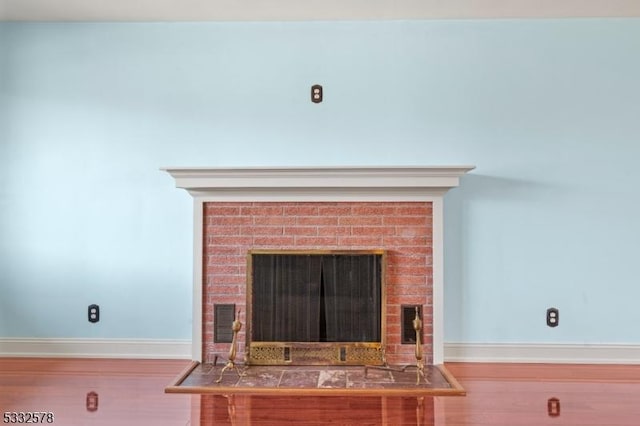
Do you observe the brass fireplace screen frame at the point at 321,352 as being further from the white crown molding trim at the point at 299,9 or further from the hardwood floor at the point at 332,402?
the white crown molding trim at the point at 299,9

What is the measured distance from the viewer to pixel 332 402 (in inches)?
91.3

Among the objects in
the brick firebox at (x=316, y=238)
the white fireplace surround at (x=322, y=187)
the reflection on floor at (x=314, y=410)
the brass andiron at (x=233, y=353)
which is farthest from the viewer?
the brick firebox at (x=316, y=238)

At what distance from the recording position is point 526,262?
9.95 ft

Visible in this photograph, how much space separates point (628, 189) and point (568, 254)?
569 mm

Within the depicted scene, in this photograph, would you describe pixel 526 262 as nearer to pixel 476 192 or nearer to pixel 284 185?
pixel 476 192

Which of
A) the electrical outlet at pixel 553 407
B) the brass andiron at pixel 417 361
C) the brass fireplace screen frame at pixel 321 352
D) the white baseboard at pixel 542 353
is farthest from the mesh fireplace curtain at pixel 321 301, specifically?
the electrical outlet at pixel 553 407

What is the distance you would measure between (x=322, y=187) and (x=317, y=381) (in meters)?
1.11

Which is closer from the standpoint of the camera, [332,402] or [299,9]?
[332,402]

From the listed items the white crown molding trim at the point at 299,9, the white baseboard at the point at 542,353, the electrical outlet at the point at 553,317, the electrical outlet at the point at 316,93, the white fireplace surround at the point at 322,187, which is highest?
the white crown molding trim at the point at 299,9

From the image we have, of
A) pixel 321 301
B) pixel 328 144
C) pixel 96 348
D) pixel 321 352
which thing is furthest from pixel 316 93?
pixel 96 348

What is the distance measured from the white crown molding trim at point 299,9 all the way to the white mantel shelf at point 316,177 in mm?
1033

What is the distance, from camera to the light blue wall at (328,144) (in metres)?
3.02

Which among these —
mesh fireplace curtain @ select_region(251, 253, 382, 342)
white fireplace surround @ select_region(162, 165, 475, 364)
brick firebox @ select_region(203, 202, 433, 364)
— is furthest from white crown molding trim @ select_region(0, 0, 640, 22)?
mesh fireplace curtain @ select_region(251, 253, 382, 342)

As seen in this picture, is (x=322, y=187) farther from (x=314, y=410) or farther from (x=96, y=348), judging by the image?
(x=96, y=348)
